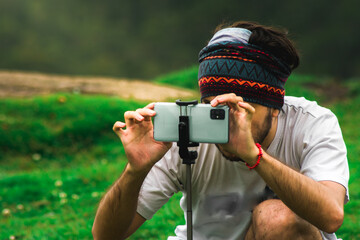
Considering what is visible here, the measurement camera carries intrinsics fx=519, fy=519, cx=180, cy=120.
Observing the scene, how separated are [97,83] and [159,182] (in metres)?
5.75

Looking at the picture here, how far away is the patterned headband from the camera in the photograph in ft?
6.54

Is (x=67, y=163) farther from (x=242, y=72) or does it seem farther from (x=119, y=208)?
(x=242, y=72)

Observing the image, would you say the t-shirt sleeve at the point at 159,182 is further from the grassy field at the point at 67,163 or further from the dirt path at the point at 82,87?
the dirt path at the point at 82,87

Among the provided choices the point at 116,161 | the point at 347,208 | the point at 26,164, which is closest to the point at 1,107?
the point at 26,164

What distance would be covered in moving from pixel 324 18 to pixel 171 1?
16.9ft

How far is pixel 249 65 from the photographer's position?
2002 millimetres

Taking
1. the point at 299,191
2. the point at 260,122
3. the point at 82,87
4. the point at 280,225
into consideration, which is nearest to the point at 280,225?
the point at 280,225

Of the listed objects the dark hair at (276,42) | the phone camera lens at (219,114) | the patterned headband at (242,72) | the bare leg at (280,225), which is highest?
the dark hair at (276,42)

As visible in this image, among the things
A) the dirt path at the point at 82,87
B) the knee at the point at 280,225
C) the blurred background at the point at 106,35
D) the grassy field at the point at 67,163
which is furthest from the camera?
the blurred background at the point at 106,35

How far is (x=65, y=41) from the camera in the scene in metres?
18.3

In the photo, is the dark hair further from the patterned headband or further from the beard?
the beard

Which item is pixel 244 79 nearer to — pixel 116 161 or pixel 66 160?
pixel 116 161

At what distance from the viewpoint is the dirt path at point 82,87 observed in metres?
6.99

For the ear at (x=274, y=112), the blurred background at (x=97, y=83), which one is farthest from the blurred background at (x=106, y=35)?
the ear at (x=274, y=112)
